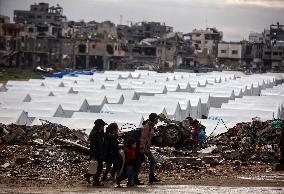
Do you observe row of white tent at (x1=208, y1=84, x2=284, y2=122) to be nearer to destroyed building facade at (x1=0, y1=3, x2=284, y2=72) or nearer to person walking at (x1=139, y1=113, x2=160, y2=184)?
person walking at (x1=139, y1=113, x2=160, y2=184)

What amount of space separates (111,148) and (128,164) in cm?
38

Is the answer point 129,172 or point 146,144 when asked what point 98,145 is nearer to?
point 129,172

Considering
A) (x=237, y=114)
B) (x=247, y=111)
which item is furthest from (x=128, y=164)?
(x=247, y=111)

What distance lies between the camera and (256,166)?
14.1 meters

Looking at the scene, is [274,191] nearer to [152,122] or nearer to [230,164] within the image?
[152,122]

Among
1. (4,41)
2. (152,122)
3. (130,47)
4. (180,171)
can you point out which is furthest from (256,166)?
(130,47)

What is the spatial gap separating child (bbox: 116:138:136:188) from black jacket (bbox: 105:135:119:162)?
15 cm

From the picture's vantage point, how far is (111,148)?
10914 mm

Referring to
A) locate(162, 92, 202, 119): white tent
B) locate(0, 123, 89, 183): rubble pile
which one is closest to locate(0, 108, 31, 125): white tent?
locate(0, 123, 89, 183): rubble pile

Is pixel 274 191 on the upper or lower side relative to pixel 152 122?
lower

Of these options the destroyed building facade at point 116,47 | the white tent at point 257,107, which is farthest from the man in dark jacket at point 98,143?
the destroyed building facade at point 116,47

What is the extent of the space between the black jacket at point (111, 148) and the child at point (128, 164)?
15 centimetres

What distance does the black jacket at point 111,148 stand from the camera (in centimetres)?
1088

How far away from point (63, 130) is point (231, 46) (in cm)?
9568
